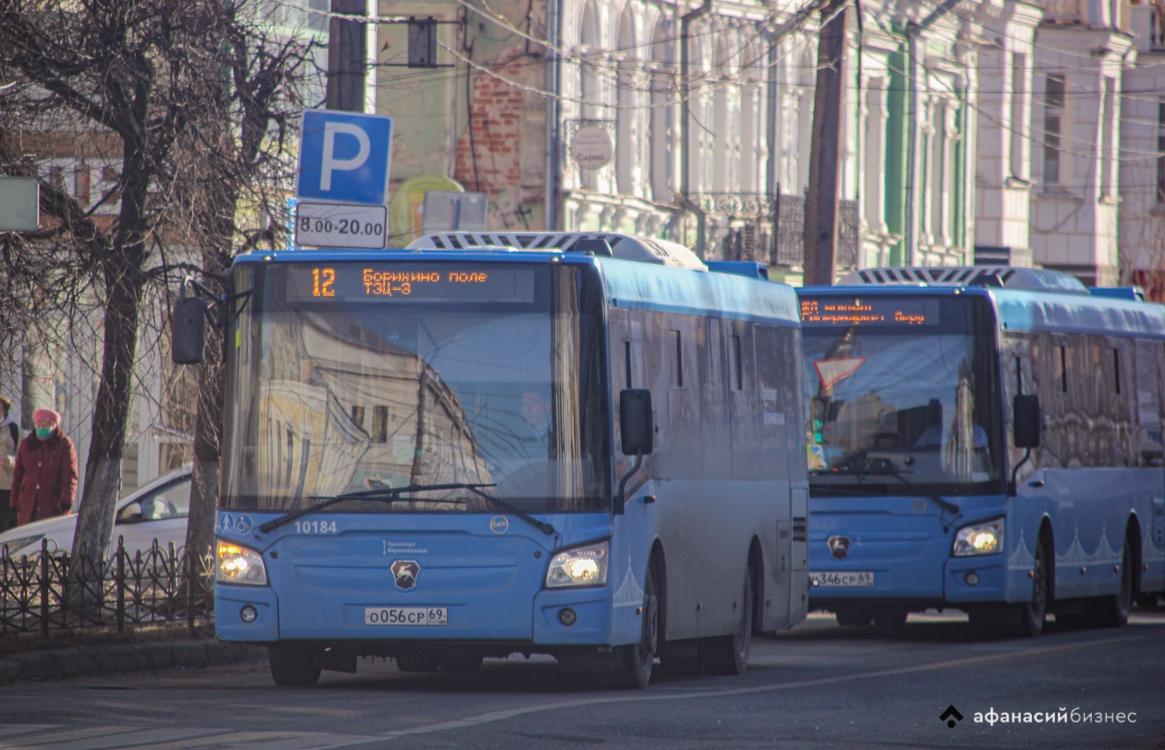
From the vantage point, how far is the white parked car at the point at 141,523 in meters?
23.6

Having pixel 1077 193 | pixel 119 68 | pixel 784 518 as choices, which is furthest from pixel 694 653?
pixel 1077 193

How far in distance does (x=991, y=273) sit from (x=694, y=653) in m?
6.49

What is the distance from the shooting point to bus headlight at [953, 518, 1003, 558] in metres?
21.7

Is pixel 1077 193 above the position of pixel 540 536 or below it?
above

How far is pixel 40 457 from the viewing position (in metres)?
24.8

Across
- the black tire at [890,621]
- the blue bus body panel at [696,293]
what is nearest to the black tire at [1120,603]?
the black tire at [890,621]

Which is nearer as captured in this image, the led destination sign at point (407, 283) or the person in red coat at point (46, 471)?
the led destination sign at point (407, 283)

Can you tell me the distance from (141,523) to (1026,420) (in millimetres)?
7428

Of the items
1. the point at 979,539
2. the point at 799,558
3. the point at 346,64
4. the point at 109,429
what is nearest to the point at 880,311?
the point at 979,539

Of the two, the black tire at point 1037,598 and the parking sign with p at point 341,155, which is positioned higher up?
the parking sign with p at point 341,155

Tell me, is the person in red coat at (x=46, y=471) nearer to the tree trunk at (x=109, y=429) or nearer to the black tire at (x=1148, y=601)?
the tree trunk at (x=109, y=429)

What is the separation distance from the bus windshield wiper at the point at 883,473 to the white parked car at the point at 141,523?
217 inches

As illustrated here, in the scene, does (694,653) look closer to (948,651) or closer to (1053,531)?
(948,651)

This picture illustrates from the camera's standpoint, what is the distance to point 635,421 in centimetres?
1541
